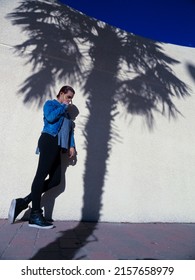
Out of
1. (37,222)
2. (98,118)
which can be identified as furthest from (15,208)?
(98,118)

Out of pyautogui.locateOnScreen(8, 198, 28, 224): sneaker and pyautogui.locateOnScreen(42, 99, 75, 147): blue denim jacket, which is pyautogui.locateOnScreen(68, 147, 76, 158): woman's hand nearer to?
pyautogui.locateOnScreen(42, 99, 75, 147): blue denim jacket

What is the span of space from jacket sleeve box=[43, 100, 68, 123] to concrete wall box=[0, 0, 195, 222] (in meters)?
0.54

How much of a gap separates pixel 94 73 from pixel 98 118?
0.76 metres

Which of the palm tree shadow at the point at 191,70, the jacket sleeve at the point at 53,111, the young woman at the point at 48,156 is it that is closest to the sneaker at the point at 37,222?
the young woman at the point at 48,156

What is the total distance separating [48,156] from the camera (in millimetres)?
3541

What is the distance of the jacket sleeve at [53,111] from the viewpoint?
358 cm

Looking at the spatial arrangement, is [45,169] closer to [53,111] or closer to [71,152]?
[71,152]

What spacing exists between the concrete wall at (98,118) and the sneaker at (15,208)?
289 millimetres

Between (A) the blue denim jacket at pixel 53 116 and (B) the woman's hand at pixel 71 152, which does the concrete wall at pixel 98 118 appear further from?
(A) the blue denim jacket at pixel 53 116

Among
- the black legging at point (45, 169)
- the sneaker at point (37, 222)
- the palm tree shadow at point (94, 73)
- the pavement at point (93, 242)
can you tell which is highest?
the palm tree shadow at point (94, 73)

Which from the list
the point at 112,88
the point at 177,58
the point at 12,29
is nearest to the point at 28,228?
the point at 112,88

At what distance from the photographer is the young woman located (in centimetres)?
343

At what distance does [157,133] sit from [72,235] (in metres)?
2.39

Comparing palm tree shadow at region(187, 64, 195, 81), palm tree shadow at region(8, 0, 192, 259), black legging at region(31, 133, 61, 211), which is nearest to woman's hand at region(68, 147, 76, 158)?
black legging at region(31, 133, 61, 211)
